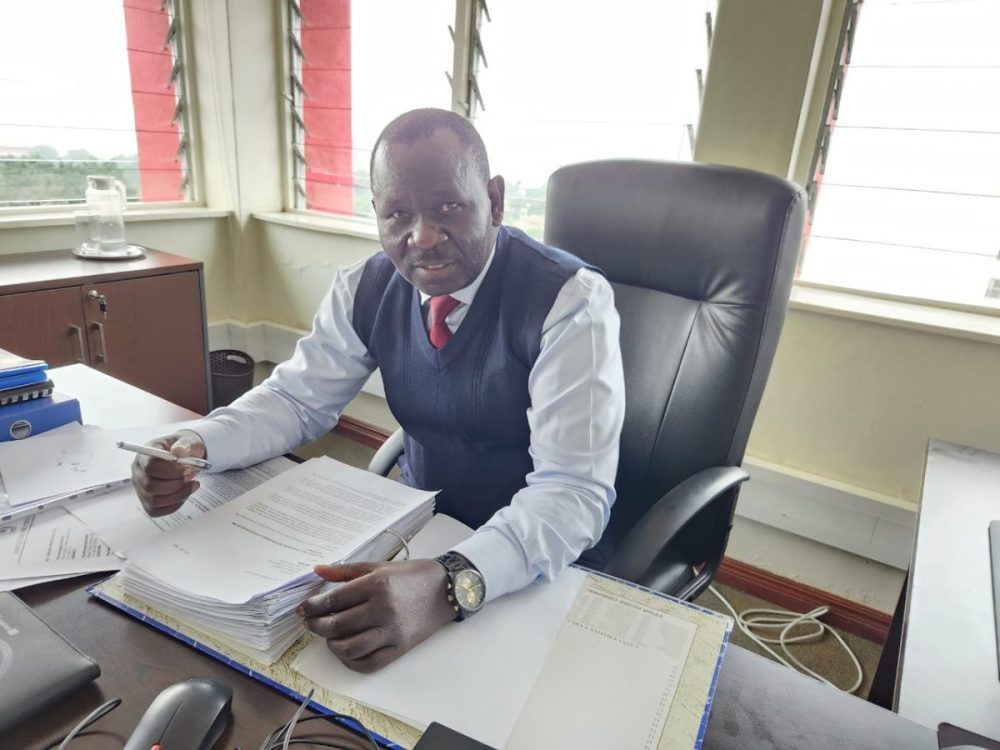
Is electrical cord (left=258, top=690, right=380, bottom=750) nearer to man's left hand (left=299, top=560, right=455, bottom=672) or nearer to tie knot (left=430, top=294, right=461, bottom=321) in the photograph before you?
man's left hand (left=299, top=560, right=455, bottom=672)

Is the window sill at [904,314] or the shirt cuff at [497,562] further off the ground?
the window sill at [904,314]

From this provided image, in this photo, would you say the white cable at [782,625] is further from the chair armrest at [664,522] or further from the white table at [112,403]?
the white table at [112,403]

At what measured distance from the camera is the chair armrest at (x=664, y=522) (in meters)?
0.85

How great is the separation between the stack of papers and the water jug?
1690 millimetres

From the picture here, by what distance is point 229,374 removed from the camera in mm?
2518

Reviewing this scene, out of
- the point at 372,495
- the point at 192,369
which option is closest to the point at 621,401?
the point at 372,495

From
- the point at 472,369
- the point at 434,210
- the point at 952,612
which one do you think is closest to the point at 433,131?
the point at 434,210

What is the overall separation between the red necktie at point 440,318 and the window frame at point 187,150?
180cm

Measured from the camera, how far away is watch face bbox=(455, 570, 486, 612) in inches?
25.5

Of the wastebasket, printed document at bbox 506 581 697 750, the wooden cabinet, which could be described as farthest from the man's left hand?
the wastebasket

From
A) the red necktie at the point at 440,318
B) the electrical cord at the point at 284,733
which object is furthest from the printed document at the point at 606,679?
the red necktie at the point at 440,318

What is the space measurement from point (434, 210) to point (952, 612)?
806mm

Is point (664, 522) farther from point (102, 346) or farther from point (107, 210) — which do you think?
point (107, 210)

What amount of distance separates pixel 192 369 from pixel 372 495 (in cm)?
166
